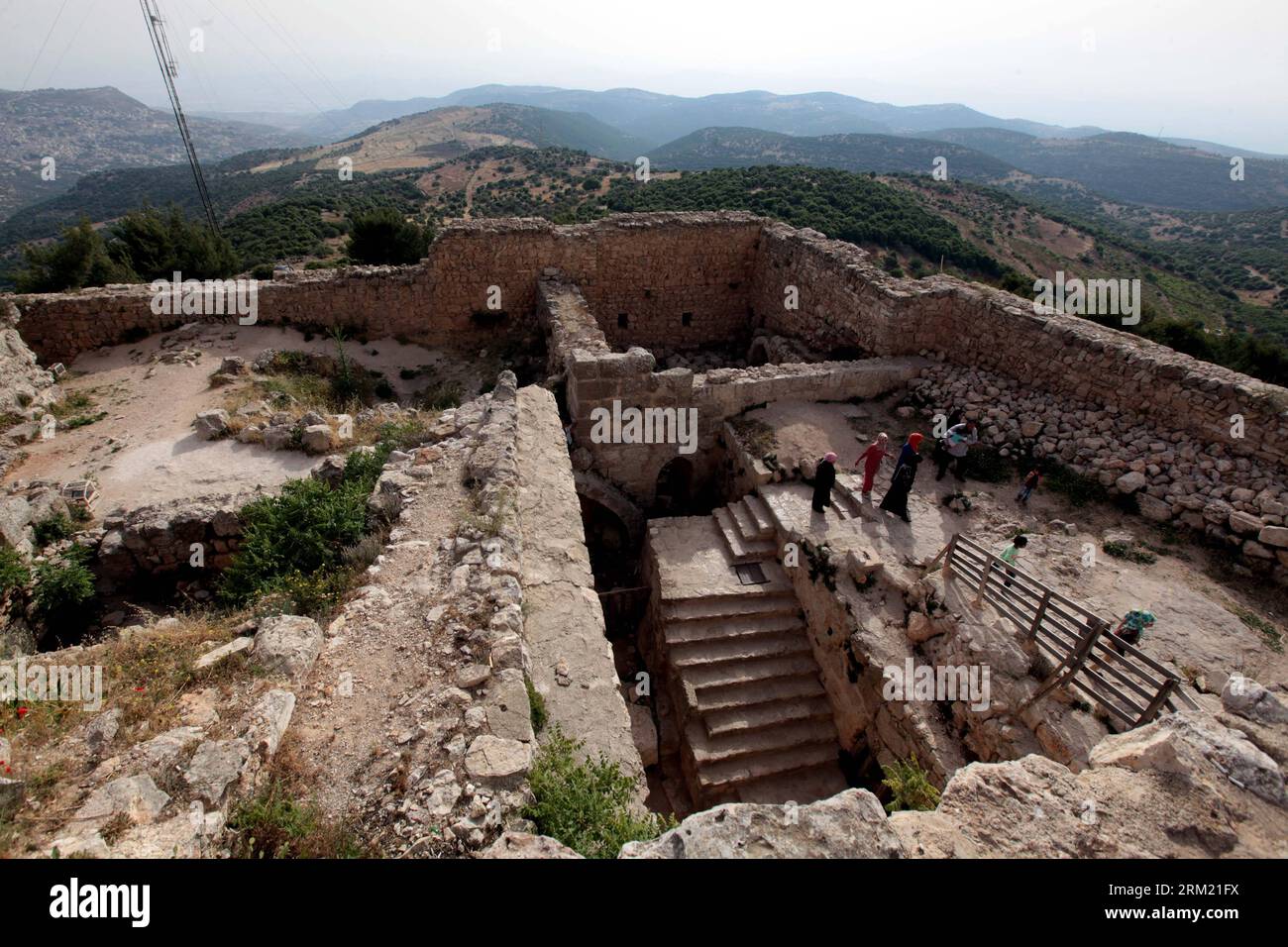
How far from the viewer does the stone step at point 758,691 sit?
24.4ft

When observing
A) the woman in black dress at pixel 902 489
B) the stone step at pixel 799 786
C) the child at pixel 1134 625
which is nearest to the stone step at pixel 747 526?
the woman in black dress at pixel 902 489

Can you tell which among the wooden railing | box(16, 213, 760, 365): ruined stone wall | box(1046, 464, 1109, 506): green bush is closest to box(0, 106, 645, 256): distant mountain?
box(16, 213, 760, 365): ruined stone wall

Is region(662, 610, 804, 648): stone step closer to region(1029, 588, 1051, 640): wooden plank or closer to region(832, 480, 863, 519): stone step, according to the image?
region(832, 480, 863, 519): stone step

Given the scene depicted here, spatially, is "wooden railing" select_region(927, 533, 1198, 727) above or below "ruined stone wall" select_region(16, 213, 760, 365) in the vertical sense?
below

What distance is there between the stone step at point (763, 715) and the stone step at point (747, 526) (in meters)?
2.15

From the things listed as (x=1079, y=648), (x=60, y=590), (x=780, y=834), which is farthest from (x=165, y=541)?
(x=1079, y=648)

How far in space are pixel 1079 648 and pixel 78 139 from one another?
209557mm

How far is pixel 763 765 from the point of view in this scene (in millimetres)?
7168

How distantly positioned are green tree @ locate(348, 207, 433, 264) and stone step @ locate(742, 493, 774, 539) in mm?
15392

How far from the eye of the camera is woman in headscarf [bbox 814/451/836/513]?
7.85 metres

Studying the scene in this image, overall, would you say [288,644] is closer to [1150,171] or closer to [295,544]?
[295,544]

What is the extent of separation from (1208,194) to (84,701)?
467 feet

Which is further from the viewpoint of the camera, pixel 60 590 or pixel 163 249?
pixel 163 249

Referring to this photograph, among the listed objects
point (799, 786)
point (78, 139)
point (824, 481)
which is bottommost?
point (799, 786)
